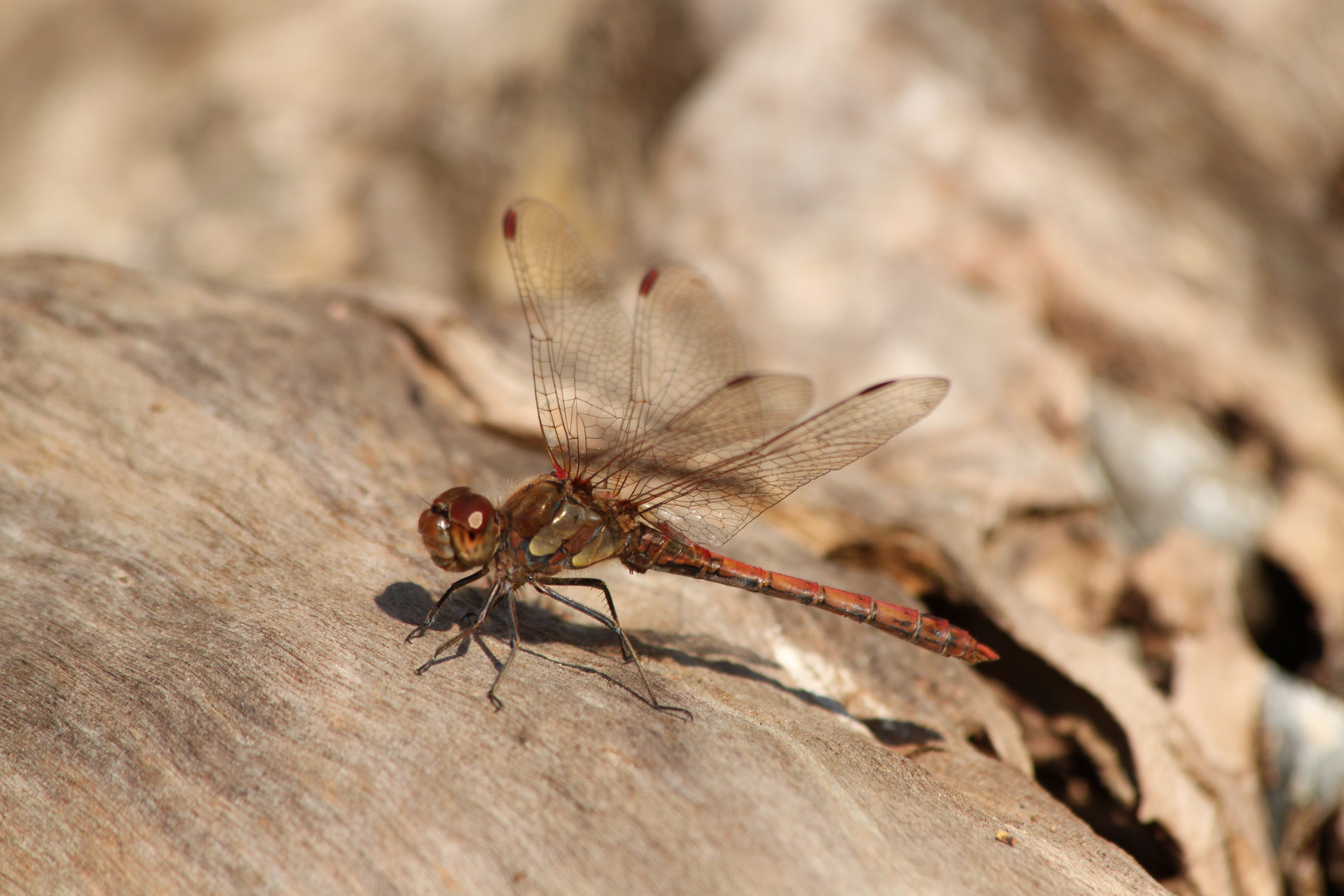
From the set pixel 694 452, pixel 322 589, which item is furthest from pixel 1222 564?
pixel 322 589

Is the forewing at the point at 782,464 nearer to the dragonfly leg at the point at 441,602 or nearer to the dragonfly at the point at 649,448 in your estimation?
the dragonfly at the point at 649,448

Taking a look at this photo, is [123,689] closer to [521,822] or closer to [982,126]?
[521,822]

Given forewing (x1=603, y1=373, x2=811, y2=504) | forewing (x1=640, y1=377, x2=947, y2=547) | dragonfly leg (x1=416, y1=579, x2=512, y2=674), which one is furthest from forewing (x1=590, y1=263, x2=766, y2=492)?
dragonfly leg (x1=416, y1=579, x2=512, y2=674)

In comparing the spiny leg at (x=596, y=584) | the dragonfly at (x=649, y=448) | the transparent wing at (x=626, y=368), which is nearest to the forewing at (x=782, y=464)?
the dragonfly at (x=649, y=448)

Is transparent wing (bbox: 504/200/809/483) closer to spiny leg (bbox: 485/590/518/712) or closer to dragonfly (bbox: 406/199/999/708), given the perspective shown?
dragonfly (bbox: 406/199/999/708)

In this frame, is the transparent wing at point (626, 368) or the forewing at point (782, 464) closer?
the forewing at point (782, 464)

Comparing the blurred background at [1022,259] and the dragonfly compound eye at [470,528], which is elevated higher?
the blurred background at [1022,259]
